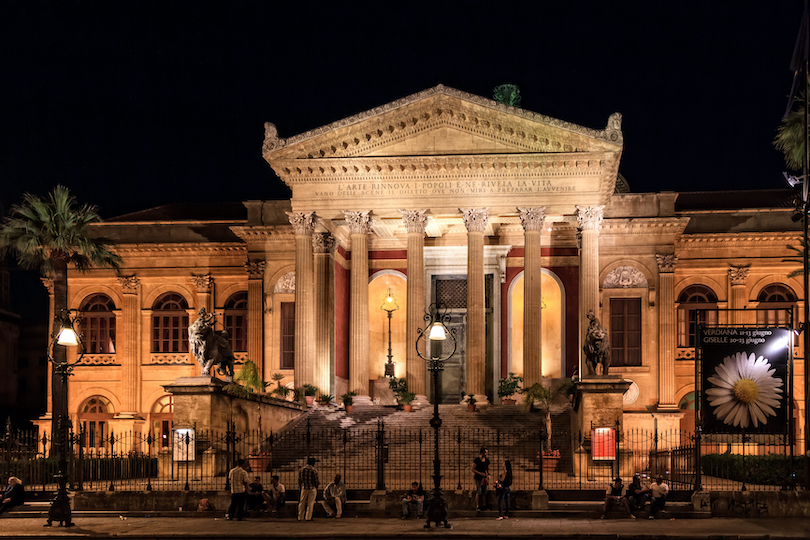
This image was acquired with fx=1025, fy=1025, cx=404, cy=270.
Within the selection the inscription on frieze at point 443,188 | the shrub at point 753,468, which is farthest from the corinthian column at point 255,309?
the shrub at point 753,468

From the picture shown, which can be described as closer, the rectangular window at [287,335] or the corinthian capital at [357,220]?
the corinthian capital at [357,220]

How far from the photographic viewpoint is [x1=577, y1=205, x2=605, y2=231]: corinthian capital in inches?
1444

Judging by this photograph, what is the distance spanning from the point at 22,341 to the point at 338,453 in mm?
39802

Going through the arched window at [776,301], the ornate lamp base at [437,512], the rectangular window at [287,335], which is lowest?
the ornate lamp base at [437,512]

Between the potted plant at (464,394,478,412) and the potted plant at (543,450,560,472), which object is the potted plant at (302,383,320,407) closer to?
the potted plant at (464,394,478,412)

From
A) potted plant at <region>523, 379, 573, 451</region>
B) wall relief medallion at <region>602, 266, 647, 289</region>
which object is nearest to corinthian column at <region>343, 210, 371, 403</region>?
potted plant at <region>523, 379, 573, 451</region>

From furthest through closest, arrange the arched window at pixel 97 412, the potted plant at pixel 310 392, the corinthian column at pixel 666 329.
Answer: the arched window at pixel 97 412 < the corinthian column at pixel 666 329 < the potted plant at pixel 310 392

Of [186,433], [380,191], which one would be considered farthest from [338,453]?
[380,191]

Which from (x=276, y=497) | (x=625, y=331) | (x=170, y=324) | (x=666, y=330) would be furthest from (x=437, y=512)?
(x=170, y=324)

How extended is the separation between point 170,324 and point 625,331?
20.2 metres

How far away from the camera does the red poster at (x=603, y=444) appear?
2881 centimetres

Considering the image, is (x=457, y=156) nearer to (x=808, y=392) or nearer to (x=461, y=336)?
(x=461, y=336)

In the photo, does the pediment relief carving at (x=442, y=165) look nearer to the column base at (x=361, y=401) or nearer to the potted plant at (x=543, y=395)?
the potted plant at (x=543, y=395)

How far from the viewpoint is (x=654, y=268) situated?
42062 mm
